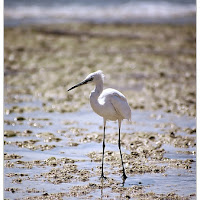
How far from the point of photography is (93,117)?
7.89m

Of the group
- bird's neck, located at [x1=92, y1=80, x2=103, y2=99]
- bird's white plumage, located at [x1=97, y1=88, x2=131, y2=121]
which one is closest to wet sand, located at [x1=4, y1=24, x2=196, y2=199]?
bird's white plumage, located at [x1=97, y1=88, x2=131, y2=121]

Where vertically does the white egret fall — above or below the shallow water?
above

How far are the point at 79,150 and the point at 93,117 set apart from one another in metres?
1.90

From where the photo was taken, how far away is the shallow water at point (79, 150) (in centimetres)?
473

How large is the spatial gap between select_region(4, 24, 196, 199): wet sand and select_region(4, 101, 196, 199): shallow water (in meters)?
0.01

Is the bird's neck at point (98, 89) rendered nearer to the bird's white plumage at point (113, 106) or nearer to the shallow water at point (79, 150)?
the bird's white plumage at point (113, 106)

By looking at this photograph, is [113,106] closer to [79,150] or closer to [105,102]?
[105,102]

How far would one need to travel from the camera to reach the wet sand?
4.87m

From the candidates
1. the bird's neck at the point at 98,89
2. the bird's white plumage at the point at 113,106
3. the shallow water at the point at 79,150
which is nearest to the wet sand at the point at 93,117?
the shallow water at the point at 79,150

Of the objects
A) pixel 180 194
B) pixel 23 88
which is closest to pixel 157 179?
pixel 180 194

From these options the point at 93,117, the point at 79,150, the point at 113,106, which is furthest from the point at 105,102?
the point at 93,117

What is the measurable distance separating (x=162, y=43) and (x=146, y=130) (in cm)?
775

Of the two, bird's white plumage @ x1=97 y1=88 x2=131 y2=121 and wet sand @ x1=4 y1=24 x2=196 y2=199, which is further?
bird's white plumage @ x1=97 y1=88 x2=131 y2=121

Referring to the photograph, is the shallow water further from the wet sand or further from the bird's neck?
the bird's neck
